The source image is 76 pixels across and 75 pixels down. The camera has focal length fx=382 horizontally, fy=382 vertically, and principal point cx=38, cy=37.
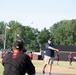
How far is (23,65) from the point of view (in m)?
7.96

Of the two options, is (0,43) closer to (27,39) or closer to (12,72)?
(27,39)

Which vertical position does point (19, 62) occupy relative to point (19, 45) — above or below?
below

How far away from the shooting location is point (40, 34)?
503 ft

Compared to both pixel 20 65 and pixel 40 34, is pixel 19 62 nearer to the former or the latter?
pixel 20 65

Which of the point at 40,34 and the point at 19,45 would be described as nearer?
Answer: the point at 19,45

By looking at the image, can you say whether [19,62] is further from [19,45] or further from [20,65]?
[19,45]

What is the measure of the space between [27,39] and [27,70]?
15083 cm

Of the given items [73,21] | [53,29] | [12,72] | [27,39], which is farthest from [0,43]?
[12,72]

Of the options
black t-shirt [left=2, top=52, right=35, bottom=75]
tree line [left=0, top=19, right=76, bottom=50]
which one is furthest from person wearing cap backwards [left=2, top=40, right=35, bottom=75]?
tree line [left=0, top=19, right=76, bottom=50]

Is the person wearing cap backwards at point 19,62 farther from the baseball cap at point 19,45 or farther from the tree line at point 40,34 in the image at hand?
the tree line at point 40,34

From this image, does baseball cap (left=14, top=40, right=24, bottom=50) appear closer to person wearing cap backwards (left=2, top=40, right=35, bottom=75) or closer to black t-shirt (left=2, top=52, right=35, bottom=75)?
person wearing cap backwards (left=2, top=40, right=35, bottom=75)

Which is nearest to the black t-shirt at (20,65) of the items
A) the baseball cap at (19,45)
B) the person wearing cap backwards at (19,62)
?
the person wearing cap backwards at (19,62)

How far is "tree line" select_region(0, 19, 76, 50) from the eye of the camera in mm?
134625

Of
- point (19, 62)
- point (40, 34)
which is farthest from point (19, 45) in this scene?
point (40, 34)
